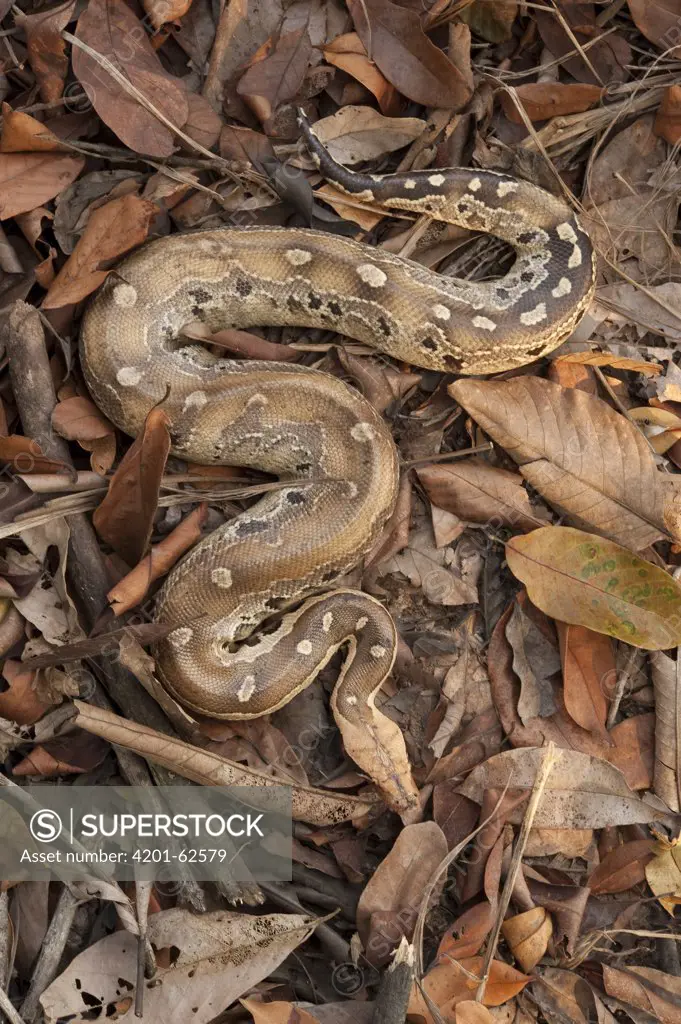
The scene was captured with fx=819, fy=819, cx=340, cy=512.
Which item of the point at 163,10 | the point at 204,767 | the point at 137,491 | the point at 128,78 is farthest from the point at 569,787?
the point at 163,10

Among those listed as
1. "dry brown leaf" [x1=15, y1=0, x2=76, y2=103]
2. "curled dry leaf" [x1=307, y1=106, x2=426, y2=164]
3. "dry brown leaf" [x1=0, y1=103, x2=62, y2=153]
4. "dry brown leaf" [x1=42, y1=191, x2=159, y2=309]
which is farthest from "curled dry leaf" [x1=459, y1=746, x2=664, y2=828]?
"dry brown leaf" [x1=15, y1=0, x2=76, y2=103]

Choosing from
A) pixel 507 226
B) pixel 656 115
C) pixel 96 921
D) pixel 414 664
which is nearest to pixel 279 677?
pixel 414 664

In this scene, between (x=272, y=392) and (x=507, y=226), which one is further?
(x=507, y=226)

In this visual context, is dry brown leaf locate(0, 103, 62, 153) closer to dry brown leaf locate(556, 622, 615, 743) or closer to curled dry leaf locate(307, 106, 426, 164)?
curled dry leaf locate(307, 106, 426, 164)

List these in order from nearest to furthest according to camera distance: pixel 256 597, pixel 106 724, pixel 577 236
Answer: pixel 106 724 < pixel 256 597 < pixel 577 236

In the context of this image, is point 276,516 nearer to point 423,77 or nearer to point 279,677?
point 279,677

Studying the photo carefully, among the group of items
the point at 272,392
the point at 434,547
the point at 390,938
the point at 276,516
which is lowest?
the point at 390,938

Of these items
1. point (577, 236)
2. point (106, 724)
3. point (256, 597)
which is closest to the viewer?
point (106, 724)
